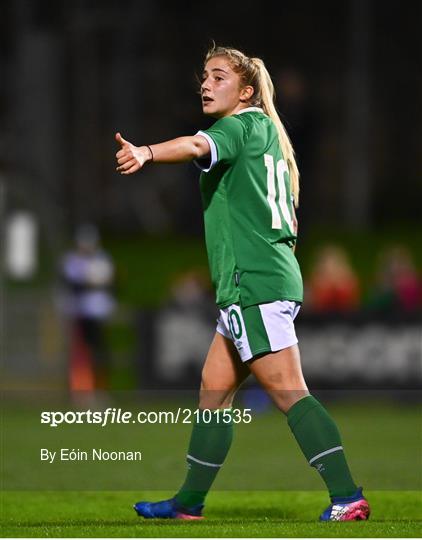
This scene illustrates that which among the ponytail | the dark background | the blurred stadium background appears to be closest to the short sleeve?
the ponytail

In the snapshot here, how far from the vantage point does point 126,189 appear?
88.9 feet

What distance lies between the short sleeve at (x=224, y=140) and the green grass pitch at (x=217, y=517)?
152cm

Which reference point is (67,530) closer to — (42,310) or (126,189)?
(42,310)

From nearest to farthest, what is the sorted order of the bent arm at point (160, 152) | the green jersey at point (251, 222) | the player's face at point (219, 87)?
the bent arm at point (160, 152) < the green jersey at point (251, 222) < the player's face at point (219, 87)

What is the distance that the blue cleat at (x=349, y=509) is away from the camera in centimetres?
656

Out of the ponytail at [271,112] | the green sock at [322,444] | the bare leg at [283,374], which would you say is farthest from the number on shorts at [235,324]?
the ponytail at [271,112]

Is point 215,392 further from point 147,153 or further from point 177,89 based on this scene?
point 177,89

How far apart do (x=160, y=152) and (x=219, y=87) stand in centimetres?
72

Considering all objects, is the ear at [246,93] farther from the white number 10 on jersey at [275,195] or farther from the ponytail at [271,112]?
the white number 10 on jersey at [275,195]

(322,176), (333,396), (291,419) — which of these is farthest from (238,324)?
Result: (322,176)

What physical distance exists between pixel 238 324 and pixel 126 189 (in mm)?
20507

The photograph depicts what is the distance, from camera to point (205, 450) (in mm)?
6895

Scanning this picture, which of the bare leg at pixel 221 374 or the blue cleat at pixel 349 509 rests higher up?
the bare leg at pixel 221 374

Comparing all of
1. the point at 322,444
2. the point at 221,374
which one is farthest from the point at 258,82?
the point at 322,444
